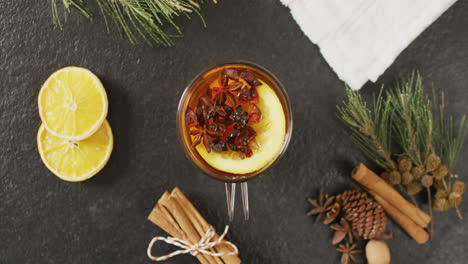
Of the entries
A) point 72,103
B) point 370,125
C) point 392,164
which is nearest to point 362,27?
point 370,125

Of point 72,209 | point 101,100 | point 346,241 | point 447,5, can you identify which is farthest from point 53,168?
point 447,5

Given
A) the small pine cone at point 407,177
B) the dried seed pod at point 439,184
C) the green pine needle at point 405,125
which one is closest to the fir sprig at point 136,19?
the green pine needle at point 405,125

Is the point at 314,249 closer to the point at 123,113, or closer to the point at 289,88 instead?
the point at 289,88

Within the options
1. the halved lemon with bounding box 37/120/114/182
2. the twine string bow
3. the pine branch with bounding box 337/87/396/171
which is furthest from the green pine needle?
the halved lemon with bounding box 37/120/114/182

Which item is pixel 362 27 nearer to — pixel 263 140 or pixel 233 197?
pixel 263 140

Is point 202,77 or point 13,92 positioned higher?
point 13,92

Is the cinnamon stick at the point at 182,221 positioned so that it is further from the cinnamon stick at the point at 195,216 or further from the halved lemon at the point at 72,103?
the halved lemon at the point at 72,103
